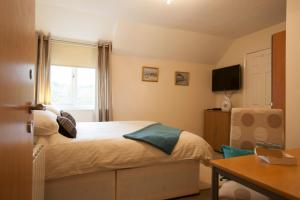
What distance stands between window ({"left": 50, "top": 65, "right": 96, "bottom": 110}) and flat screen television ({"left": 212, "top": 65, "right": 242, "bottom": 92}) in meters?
2.89

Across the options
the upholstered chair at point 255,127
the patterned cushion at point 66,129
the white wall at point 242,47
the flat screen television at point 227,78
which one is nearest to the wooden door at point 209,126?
the white wall at point 242,47

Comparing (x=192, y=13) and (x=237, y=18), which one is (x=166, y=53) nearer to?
(x=192, y=13)

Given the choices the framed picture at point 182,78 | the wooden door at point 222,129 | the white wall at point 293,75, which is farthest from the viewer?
the framed picture at point 182,78

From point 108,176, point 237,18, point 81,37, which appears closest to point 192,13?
point 237,18

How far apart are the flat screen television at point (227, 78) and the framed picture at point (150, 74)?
1494mm

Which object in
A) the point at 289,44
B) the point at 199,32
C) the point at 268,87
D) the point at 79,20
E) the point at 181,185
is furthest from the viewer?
the point at 199,32

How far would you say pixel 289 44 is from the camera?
2.26 m

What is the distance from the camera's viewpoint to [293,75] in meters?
2.22

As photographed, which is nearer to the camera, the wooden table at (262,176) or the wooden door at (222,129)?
the wooden table at (262,176)

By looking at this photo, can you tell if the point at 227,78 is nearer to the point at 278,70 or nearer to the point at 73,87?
the point at 278,70

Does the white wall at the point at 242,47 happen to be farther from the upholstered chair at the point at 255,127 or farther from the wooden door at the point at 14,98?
the wooden door at the point at 14,98

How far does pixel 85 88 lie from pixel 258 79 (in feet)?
11.8

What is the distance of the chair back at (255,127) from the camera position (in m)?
1.61

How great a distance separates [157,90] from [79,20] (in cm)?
216
